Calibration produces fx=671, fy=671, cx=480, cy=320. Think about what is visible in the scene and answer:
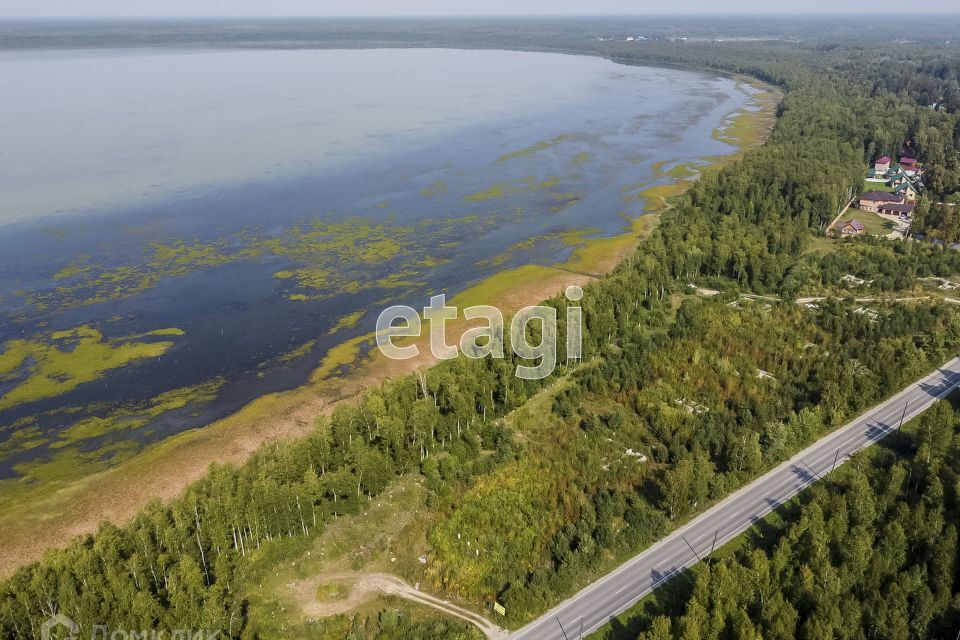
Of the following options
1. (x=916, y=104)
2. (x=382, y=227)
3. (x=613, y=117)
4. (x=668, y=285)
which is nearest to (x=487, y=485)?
(x=668, y=285)

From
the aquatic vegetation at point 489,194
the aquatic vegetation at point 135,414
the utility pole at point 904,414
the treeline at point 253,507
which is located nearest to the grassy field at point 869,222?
the utility pole at point 904,414

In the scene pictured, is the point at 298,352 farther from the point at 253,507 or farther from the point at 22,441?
the point at 253,507

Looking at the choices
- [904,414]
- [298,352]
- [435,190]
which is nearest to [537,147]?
[435,190]

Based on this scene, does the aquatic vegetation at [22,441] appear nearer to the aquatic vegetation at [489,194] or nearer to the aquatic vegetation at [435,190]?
the aquatic vegetation at [435,190]

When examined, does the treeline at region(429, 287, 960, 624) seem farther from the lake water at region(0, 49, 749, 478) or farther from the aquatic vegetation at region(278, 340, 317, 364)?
the lake water at region(0, 49, 749, 478)

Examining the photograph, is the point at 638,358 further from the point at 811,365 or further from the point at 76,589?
the point at 76,589
